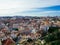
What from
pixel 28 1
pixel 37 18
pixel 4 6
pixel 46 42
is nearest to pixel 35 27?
pixel 37 18

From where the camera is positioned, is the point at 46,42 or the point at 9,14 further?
the point at 9,14

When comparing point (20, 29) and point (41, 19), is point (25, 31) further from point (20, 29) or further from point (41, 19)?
point (41, 19)

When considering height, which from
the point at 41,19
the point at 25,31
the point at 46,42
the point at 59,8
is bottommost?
the point at 46,42

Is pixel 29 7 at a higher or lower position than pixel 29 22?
higher

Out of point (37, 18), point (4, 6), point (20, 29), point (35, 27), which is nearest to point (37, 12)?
point (37, 18)

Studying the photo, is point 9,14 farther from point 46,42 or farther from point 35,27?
point 46,42

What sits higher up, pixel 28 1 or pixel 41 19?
pixel 28 1

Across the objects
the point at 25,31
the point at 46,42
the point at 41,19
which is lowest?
the point at 46,42
